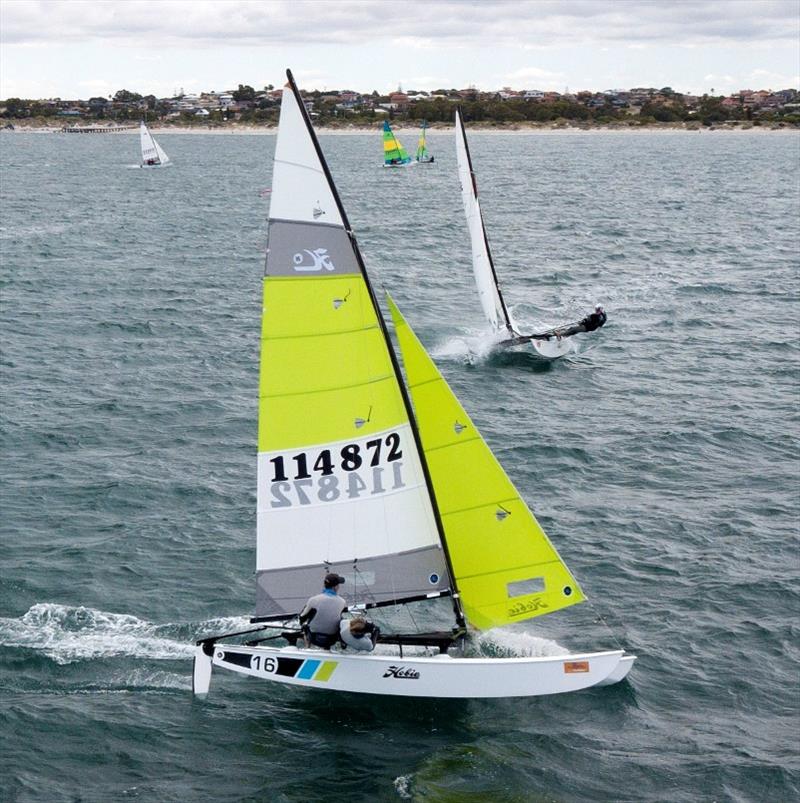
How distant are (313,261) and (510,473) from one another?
1286 centimetres

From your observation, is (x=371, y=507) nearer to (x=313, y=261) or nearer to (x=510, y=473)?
(x=313, y=261)

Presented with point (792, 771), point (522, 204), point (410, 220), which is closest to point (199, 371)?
point (792, 771)

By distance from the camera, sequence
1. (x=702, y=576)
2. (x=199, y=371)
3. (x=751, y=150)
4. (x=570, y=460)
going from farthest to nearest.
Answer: (x=751, y=150) < (x=199, y=371) < (x=570, y=460) < (x=702, y=576)

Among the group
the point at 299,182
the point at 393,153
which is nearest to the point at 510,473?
the point at 299,182

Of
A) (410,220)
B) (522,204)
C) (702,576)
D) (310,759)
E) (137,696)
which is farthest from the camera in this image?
(522,204)

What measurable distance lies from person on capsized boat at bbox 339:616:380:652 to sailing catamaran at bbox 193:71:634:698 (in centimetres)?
20

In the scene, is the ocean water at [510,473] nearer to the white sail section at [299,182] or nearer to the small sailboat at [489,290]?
the small sailboat at [489,290]

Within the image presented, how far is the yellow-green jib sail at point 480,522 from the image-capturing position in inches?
712

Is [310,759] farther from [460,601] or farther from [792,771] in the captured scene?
[792,771]

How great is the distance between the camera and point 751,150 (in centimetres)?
17675

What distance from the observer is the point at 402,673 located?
58.9 feet

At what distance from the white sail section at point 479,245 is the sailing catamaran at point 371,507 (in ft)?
74.8

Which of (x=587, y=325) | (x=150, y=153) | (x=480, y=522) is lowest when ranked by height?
(x=150, y=153)

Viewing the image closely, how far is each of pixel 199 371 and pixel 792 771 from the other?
24905mm
